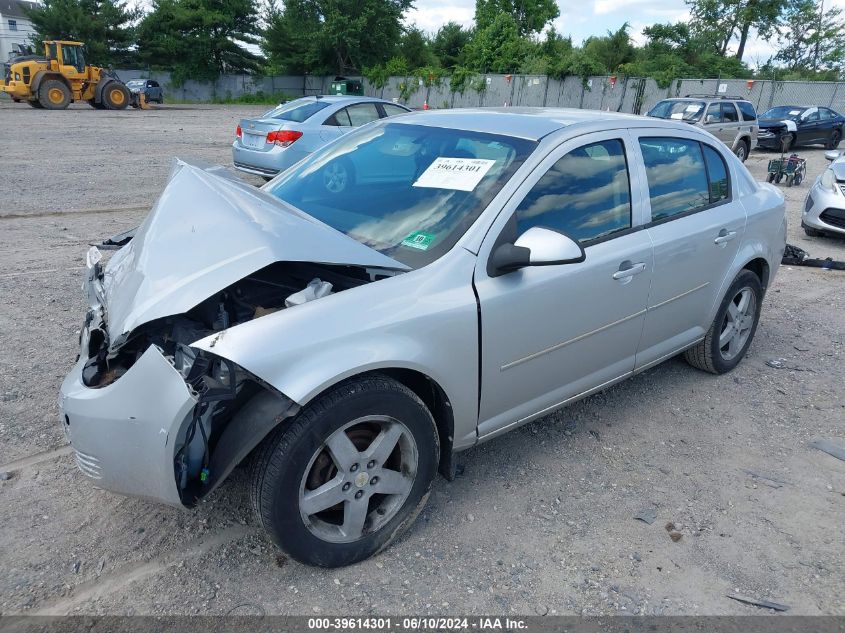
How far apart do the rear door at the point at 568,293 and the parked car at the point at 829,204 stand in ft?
21.1

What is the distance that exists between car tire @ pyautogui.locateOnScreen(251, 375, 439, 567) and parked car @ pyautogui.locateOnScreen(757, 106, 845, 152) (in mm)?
20813

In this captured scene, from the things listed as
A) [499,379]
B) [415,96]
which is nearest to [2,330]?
[499,379]

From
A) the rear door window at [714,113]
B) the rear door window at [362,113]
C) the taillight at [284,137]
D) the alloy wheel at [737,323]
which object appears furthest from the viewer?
the rear door window at [714,113]

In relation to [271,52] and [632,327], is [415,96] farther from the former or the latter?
[632,327]

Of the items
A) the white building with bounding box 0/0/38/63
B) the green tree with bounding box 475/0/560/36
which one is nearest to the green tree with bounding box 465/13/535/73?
the green tree with bounding box 475/0/560/36

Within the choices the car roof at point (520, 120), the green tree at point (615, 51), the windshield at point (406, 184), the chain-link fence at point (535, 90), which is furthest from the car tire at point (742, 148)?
the green tree at point (615, 51)

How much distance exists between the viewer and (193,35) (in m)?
48.3

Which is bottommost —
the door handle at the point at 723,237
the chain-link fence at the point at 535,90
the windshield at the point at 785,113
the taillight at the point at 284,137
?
the door handle at the point at 723,237

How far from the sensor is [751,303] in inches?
179

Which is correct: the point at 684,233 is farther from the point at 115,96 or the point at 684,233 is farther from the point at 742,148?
the point at 115,96

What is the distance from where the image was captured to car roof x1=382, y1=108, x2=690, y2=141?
319 cm

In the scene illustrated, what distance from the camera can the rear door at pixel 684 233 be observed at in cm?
353

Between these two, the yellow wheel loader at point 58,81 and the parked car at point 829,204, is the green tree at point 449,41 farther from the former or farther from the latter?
the parked car at point 829,204

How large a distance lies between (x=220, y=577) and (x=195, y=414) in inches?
29.5
